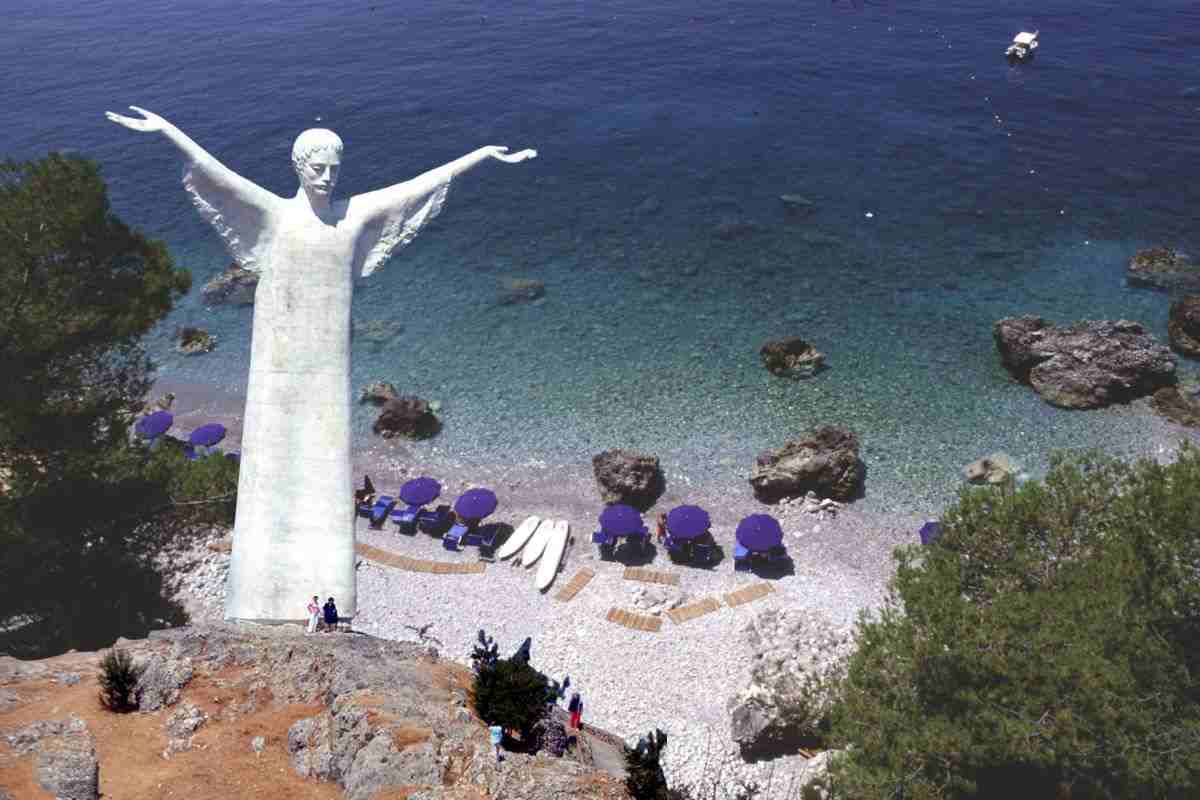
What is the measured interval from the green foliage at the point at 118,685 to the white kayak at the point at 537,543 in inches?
595

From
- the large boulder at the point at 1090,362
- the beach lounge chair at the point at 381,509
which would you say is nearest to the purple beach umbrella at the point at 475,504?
the beach lounge chair at the point at 381,509

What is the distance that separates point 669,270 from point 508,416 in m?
13.9

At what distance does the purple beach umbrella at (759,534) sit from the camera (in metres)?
25.2

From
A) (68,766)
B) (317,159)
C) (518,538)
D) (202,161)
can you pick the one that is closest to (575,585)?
(518,538)

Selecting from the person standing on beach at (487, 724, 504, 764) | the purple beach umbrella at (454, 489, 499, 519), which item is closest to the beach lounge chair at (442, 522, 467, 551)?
the purple beach umbrella at (454, 489, 499, 519)

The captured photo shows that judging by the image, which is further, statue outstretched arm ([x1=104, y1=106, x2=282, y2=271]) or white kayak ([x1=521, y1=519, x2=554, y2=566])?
white kayak ([x1=521, y1=519, x2=554, y2=566])

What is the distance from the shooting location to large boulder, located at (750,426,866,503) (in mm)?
28484

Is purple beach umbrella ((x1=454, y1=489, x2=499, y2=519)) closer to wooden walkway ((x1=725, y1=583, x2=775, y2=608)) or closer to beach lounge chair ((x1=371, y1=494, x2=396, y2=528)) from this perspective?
beach lounge chair ((x1=371, y1=494, x2=396, y2=528))

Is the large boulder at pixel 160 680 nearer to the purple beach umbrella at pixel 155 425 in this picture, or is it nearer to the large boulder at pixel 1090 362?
the purple beach umbrella at pixel 155 425

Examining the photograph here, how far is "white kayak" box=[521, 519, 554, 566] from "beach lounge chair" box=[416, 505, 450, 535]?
3.37 metres

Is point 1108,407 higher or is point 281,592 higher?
point 281,592

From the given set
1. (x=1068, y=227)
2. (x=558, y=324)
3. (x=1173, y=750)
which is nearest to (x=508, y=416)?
(x=558, y=324)

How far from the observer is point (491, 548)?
2756 cm

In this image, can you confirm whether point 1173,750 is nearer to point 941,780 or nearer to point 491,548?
point 941,780
